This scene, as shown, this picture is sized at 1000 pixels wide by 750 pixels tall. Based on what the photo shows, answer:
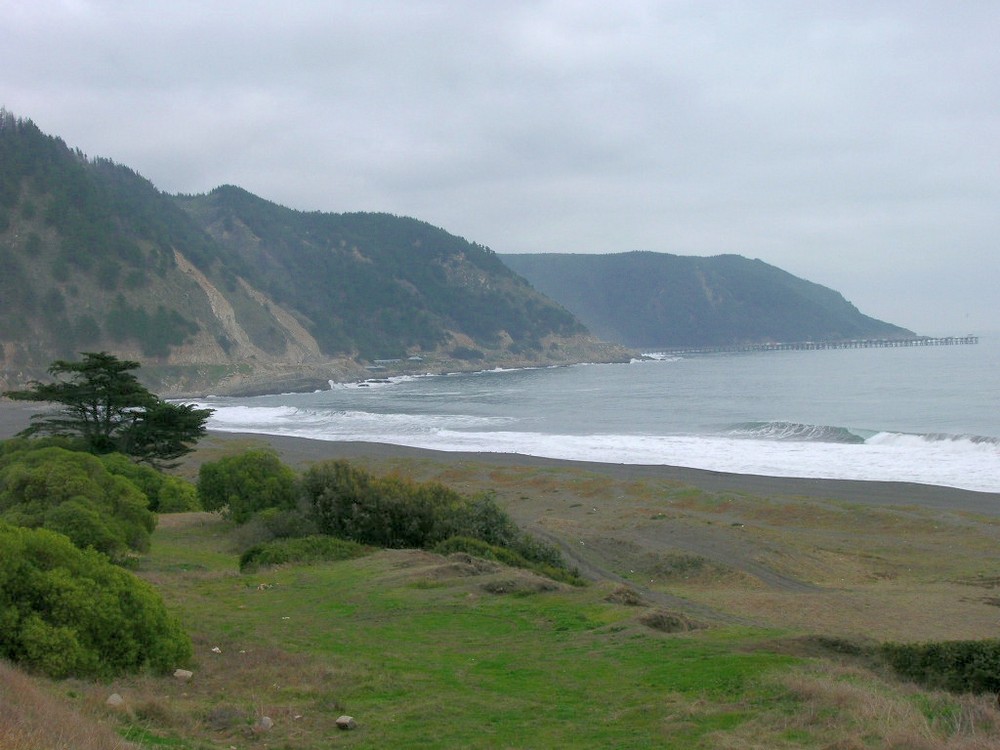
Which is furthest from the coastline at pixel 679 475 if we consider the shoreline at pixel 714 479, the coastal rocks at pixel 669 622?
the coastal rocks at pixel 669 622

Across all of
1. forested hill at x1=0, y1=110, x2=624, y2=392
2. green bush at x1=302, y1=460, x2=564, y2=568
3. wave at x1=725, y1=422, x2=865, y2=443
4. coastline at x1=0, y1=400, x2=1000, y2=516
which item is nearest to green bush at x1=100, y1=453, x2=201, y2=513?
green bush at x1=302, y1=460, x2=564, y2=568

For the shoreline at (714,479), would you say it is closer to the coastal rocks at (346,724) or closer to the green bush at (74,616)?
the coastal rocks at (346,724)

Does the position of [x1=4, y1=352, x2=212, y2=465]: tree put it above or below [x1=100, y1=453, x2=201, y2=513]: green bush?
above

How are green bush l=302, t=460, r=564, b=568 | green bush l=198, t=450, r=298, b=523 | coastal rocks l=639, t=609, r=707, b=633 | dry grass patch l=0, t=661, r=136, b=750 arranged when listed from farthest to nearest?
green bush l=198, t=450, r=298, b=523 < green bush l=302, t=460, r=564, b=568 < coastal rocks l=639, t=609, r=707, b=633 < dry grass patch l=0, t=661, r=136, b=750

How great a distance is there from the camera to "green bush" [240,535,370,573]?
16.0 meters

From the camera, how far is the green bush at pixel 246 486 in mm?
22797

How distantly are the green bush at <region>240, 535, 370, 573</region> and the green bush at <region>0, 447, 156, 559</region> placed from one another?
7.00 feet

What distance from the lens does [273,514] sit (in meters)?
20.6

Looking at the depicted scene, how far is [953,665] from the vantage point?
7879 millimetres

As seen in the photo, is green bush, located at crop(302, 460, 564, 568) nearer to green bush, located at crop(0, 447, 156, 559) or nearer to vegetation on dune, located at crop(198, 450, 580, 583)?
vegetation on dune, located at crop(198, 450, 580, 583)

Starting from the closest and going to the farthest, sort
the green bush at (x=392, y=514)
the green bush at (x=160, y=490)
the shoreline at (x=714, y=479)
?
the green bush at (x=392, y=514)
the green bush at (x=160, y=490)
the shoreline at (x=714, y=479)

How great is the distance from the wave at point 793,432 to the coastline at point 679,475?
11.9 meters

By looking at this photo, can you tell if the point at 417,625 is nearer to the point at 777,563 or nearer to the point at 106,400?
the point at 777,563

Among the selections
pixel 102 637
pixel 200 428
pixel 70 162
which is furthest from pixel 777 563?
pixel 70 162
